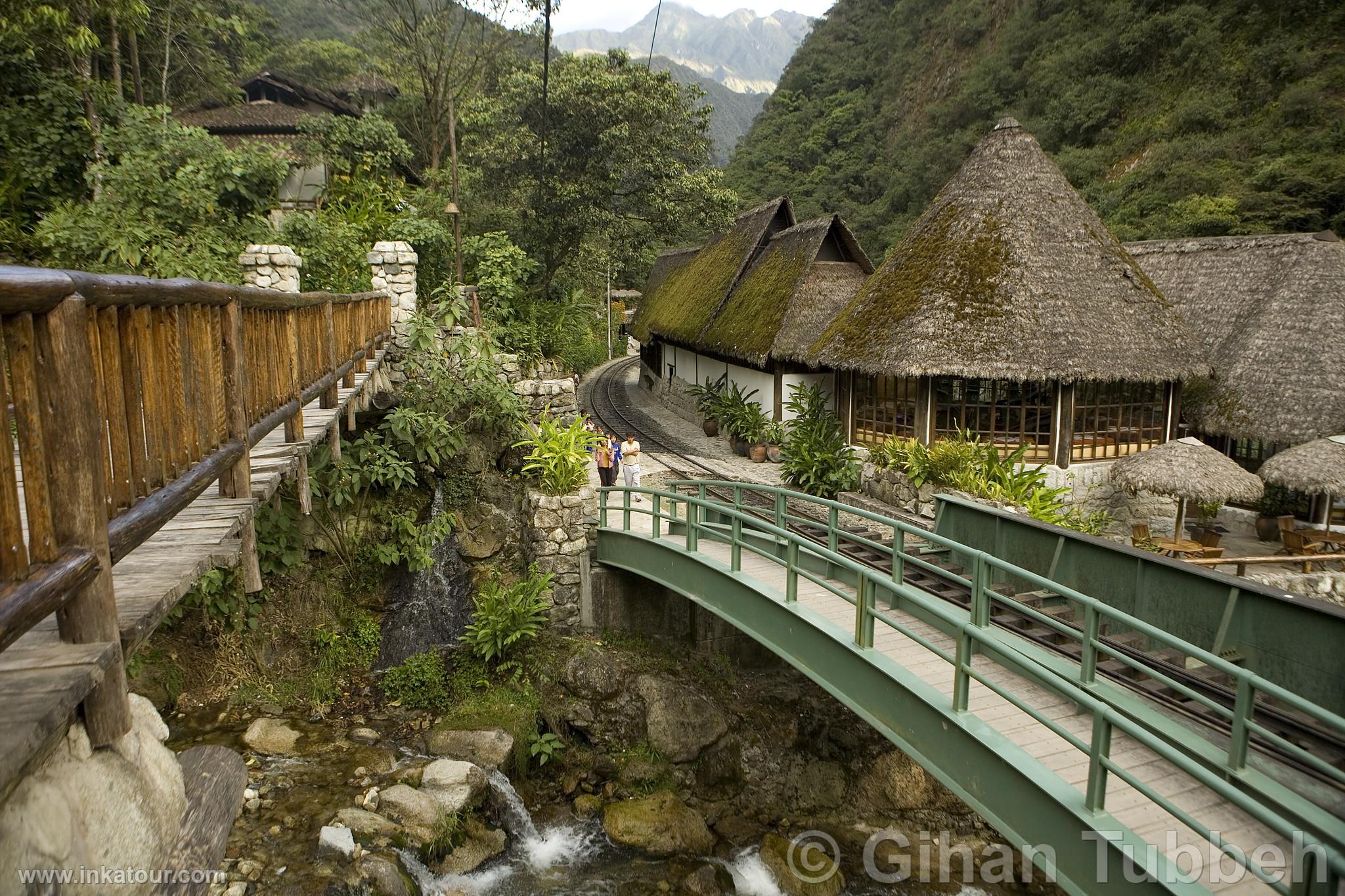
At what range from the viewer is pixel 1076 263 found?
15594mm

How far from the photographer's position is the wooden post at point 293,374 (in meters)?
6.32

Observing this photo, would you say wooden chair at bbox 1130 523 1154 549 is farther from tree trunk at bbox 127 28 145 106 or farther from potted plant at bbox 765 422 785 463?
tree trunk at bbox 127 28 145 106

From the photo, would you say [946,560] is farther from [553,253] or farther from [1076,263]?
[553,253]

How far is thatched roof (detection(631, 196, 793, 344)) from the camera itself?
23.3 meters

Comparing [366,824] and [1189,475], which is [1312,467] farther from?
[366,824]

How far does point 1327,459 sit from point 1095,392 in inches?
148

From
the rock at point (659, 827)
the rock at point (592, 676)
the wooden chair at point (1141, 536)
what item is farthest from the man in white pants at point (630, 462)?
the wooden chair at point (1141, 536)

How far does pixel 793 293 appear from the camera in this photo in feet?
63.0

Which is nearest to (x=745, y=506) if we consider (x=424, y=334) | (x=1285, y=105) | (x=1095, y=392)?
(x=424, y=334)

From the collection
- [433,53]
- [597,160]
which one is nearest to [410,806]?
[597,160]

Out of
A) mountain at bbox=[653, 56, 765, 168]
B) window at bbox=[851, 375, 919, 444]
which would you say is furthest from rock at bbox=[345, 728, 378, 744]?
mountain at bbox=[653, 56, 765, 168]

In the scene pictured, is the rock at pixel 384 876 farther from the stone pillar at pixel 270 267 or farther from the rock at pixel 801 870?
the stone pillar at pixel 270 267

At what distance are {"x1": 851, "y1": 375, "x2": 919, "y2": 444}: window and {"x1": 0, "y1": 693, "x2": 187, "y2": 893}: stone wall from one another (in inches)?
602

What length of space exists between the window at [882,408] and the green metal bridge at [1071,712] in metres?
7.01
